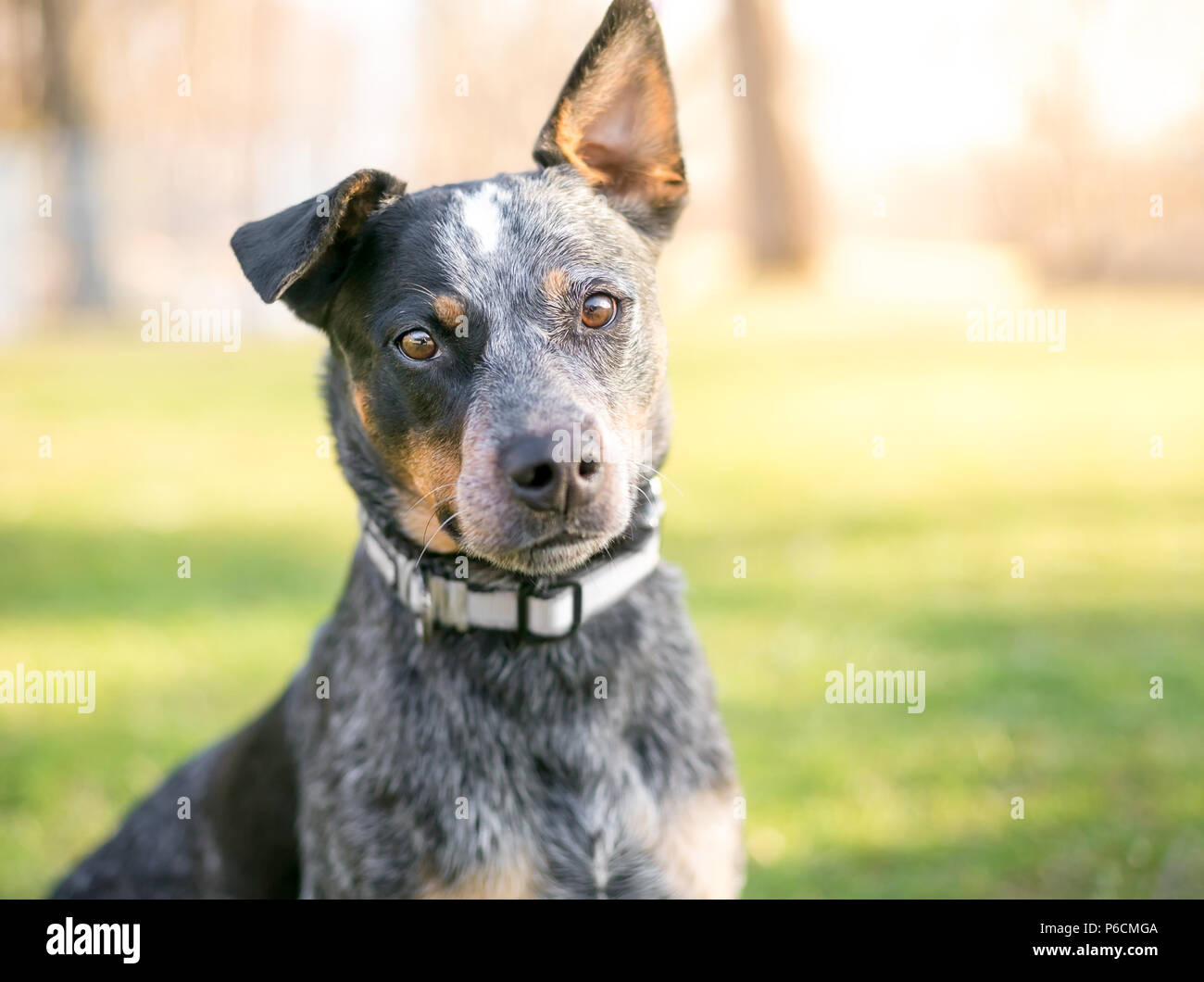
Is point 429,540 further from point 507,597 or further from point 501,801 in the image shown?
point 501,801

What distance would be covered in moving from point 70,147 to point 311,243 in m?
23.6

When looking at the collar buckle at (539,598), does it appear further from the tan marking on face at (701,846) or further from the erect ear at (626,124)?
the erect ear at (626,124)

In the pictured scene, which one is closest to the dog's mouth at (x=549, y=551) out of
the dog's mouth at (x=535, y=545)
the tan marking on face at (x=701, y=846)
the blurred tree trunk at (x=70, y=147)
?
the dog's mouth at (x=535, y=545)

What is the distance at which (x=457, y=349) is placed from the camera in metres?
2.99

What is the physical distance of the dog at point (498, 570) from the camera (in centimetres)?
292

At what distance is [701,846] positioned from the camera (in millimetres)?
3145

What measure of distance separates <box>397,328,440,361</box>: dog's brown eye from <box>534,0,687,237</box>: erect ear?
78 cm

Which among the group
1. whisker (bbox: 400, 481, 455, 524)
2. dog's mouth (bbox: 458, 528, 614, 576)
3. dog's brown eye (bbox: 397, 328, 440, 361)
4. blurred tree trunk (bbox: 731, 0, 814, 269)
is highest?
blurred tree trunk (bbox: 731, 0, 814, 269)

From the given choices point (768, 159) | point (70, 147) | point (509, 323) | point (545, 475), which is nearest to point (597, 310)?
point (509, 323)

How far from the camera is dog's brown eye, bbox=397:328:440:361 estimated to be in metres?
3.00

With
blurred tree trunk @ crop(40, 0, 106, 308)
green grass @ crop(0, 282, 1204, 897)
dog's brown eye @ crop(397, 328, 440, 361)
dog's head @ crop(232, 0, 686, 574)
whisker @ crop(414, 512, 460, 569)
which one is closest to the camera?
dog's head @ crop(232, 0, 686, 574)

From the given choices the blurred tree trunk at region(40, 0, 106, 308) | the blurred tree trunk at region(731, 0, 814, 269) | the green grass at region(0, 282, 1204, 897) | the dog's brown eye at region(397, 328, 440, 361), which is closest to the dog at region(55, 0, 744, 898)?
the dog's brown eye at region(397, 328, 440, 361)
